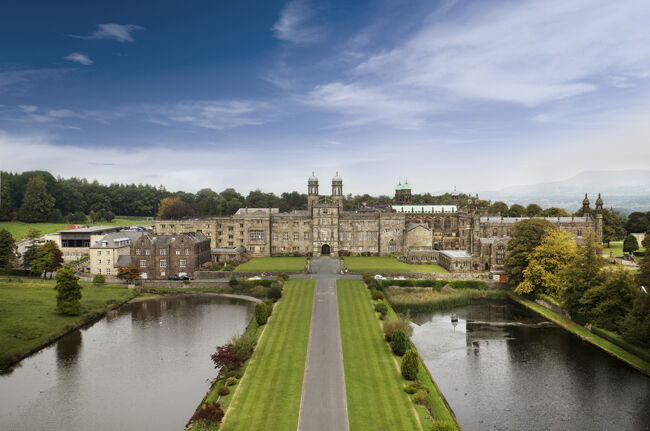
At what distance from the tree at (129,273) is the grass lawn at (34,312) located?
2047mm

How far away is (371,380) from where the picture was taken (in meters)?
35.3

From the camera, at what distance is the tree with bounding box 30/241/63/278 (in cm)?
7738

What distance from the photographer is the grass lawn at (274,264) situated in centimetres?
8119

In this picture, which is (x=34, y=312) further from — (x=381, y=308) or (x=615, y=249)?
(x=615, y=249)

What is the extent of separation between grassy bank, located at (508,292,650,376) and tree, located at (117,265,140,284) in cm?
6205

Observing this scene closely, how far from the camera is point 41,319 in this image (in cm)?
5253

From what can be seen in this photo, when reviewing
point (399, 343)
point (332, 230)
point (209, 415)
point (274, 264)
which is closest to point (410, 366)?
point (399, 343)

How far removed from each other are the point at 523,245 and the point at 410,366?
142ft

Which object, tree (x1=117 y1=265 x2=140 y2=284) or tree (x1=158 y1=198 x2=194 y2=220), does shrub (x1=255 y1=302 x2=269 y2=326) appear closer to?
tree (x1=117 y1=265 x2=140 y2=284)

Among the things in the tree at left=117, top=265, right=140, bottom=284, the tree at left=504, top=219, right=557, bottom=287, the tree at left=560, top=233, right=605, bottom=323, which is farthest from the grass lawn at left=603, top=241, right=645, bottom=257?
the tree at left=117, top=265, right=140, bottom=284

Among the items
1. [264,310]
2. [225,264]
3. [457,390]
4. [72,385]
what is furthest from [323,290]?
[72,385]

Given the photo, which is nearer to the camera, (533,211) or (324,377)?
(324,377)

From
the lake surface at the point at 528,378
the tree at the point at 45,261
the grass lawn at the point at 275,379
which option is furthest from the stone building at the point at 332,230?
the grass lawn at the point at 275,379

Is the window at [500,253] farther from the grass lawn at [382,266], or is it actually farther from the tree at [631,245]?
the tree at [631,245]
